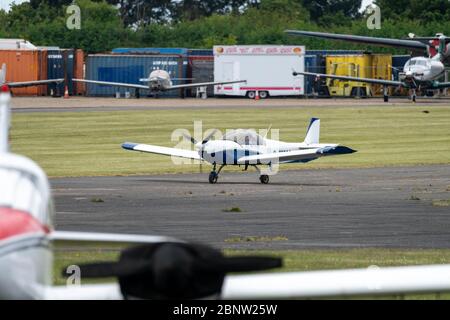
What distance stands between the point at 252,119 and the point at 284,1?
8211cm

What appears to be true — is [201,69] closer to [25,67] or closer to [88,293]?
[25,67]

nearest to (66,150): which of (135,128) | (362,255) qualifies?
(135,128)

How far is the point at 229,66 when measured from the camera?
8925 cm

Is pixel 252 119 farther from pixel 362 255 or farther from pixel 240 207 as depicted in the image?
pixel 362 255

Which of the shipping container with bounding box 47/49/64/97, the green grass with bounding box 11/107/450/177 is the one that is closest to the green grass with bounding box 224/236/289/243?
the green grass with bounding box 11/107/450/177

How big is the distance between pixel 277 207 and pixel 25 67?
66.8m

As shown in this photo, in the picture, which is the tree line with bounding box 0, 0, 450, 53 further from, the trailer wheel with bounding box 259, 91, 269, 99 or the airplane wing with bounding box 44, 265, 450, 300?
the airplane wing with bounding box 44, 265, 450, 300

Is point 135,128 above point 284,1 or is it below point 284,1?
below

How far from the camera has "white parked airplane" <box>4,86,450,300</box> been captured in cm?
471

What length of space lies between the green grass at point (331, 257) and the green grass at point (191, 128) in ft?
64.2

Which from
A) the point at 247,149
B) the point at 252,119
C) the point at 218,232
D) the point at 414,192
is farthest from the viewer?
the point at 252,119

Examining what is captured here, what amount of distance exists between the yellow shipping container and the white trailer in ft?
9.22

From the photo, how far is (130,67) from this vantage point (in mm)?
91312

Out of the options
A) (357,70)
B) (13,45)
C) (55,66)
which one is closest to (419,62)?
(357,70)
